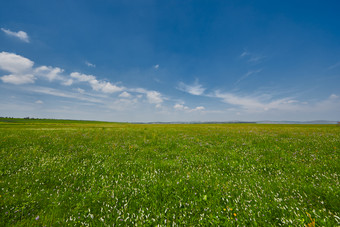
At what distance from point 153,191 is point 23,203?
170 inches

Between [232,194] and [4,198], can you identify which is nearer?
[4,198]

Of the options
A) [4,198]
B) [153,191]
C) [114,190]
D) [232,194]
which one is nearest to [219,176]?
[232,194]

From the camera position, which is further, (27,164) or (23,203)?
(27,164)

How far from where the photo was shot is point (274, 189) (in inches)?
195

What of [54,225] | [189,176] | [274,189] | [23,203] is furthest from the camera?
[189,176]

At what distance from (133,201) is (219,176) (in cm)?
410

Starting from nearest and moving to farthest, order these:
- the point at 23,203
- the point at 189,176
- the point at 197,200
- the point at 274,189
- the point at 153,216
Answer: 1. the point at 153,216
2. the point at 23,203
3. the point at 197,200
4. the point at 274,189
5. the point at 189,176

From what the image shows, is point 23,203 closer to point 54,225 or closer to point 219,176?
point 54,225

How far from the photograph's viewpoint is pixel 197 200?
446 cm

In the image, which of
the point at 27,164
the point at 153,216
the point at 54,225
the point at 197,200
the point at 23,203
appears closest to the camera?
the point at 54,225

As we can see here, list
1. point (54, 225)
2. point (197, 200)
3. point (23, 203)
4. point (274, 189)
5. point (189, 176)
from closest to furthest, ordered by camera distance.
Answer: point (54, 225) → point (23, 203) → point (197, 200) → point (274, 189) → point (189, 176)

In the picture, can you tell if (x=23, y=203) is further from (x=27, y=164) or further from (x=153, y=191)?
(x=27, y=164)

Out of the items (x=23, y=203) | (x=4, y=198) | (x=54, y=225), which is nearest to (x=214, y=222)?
(x=54, y=225)

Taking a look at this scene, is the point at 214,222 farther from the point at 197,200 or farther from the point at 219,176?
the point at 219,176
